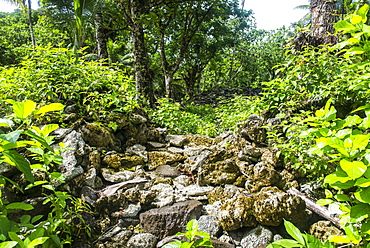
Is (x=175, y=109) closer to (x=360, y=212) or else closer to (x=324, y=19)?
(x=324, y=19)

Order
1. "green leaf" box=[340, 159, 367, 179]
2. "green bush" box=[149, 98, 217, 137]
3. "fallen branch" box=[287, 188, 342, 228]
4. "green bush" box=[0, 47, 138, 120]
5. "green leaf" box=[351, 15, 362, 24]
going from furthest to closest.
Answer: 1. "green bush" box=[149, 98, 217, 137]
2. "green bush" box=[0, 47, 138, 120]
3. "fallen branch" box=[287, 188, 342, 228]
4. "green leaf" box=[351, 15, 362, 24]
5. "green leaf" box=[340, 159, 367, 179]

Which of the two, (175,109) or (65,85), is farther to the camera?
(175,109)

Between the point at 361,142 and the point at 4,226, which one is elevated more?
the point at 361,142

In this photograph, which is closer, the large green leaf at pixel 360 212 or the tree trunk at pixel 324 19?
the large green leaf at pixel 360 212

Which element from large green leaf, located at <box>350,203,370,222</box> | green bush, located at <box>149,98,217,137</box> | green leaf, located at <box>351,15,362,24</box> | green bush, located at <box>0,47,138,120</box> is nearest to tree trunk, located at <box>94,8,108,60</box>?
green bush, located at <box>149,98,217,137</box>

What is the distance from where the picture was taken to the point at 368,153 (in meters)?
1.04

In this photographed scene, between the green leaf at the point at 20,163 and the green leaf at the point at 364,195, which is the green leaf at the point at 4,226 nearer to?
the green leaf at the point at 20,163

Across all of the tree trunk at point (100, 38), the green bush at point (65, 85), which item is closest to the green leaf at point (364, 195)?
the green bush at point (65, 85)

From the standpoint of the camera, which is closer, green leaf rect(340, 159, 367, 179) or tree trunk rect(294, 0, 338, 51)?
green leaf rect(340, 159, 367, 179)

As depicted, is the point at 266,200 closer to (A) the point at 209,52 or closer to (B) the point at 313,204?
(B) the point at 313,204

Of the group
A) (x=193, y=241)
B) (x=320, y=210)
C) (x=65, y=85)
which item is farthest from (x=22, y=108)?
(x=320, y=210)

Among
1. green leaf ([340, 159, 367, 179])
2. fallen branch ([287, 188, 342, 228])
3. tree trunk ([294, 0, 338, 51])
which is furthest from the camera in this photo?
tree trunk ([294, 0, 338, 51])

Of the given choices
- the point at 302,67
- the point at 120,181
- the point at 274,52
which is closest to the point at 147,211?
the point at 120,181

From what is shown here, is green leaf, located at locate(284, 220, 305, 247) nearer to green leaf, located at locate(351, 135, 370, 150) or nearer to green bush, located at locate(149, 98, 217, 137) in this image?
green leaf, located at locate(351, 135, 370, 150)
